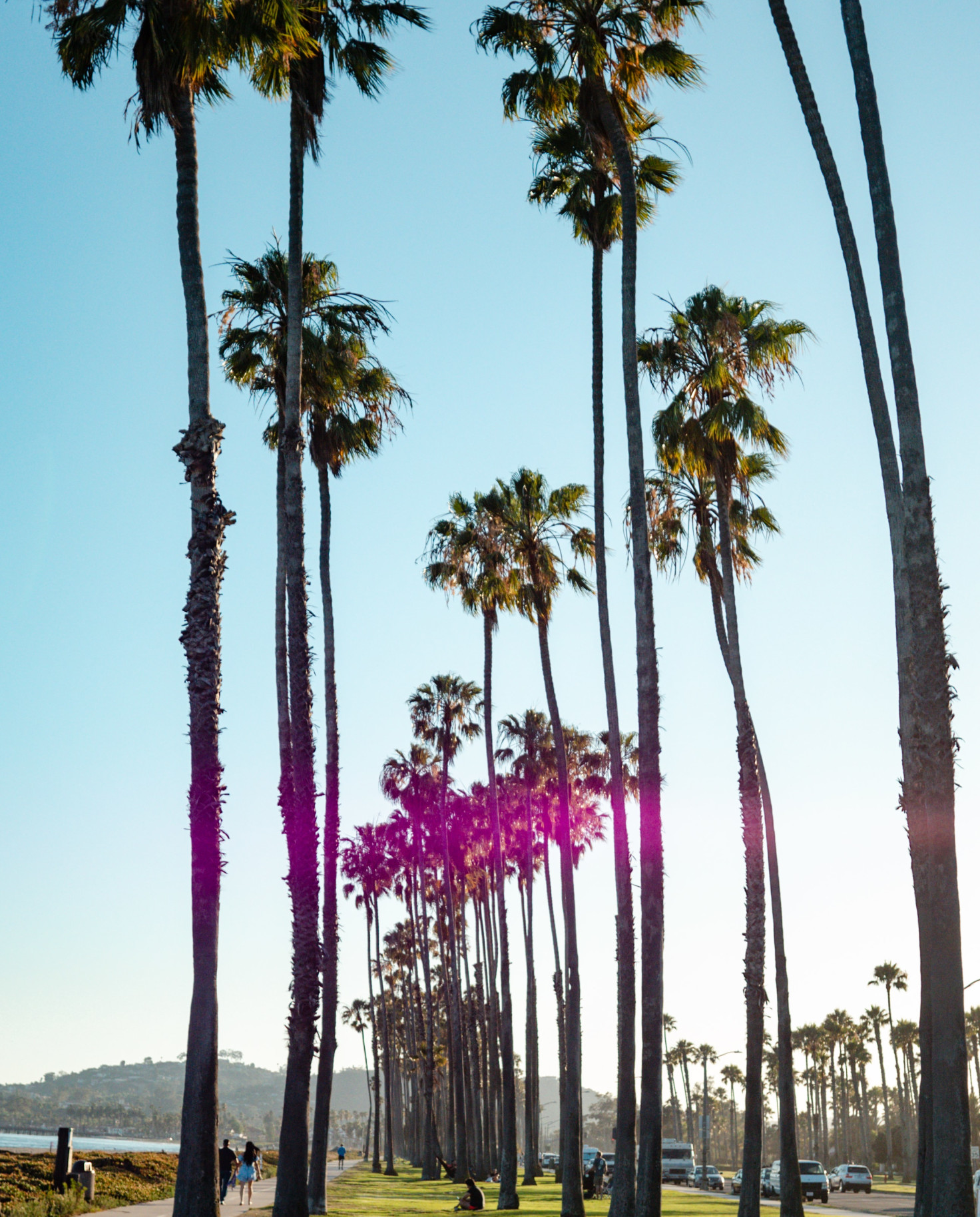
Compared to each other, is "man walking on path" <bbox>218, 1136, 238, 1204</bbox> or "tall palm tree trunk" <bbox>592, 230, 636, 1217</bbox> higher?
"tall palm tree trunk" <bbox>592, 230, 636, 1217</bbox>

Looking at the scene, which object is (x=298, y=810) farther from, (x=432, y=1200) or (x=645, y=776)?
(x=432, y=1200)

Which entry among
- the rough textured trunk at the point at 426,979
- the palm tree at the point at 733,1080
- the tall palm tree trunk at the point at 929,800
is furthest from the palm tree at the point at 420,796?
the palm tree at the point at 733,1080

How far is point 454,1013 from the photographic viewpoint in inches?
2346

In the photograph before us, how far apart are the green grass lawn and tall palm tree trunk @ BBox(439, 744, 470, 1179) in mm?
1628


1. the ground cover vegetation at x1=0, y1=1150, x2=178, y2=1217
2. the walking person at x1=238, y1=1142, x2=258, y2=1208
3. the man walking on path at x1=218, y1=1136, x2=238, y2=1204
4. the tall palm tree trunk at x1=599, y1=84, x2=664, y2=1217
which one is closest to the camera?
the tall palm tree trunk at x1=599, y1=84, x2=664, y2=1217

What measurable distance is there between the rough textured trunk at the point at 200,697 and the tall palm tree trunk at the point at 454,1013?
114 ft

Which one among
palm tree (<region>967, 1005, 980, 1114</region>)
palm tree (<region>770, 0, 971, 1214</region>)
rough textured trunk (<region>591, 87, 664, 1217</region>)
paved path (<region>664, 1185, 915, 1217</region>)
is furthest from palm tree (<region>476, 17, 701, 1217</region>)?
palm tree (<region>967, 1005, 980, 1114</region>)

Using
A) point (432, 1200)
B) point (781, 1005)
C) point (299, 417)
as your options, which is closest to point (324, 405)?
point (299, 417)

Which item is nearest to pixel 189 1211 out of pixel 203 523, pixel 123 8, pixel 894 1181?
pixel 203 523

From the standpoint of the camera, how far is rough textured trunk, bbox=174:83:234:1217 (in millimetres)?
13031

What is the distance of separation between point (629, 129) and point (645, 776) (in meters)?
12.8

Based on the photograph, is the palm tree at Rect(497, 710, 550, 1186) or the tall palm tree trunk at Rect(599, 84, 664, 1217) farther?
the palm tree at Rect(497, 710, 550, 1186)

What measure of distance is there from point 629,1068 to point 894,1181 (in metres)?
→ 78.7

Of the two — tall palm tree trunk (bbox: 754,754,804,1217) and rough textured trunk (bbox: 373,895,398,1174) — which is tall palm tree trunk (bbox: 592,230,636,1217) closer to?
tall palm tree trunk (bbox: 754,754,804,1217)
